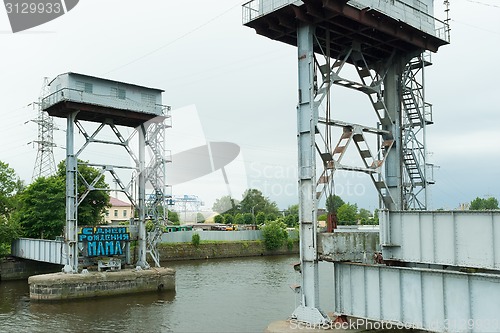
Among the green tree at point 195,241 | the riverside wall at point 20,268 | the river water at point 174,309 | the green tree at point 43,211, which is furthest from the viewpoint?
the green tree at point 195,241

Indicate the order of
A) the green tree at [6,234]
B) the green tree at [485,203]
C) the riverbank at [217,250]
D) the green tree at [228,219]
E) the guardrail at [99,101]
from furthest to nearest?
1. the green tree at [485,203]
2. the green tree at [228,219]
3. the riverbank at [217,250]
4. the green tree at [6,234]
5. the guardrail at [99,101]

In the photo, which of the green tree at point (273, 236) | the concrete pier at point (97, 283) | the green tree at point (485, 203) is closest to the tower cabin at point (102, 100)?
the concrete pier at point (97, 283)

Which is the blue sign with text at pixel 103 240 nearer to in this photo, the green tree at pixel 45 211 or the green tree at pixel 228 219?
the green tree at pixel 45 211

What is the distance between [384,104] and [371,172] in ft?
12.5

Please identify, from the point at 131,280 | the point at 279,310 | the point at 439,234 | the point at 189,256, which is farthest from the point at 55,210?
the point at 439,234

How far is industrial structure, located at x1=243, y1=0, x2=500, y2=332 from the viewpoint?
15625 millimetres

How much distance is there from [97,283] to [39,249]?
319 inches

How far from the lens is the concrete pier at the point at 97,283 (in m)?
30.0

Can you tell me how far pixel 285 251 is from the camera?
73000 mm

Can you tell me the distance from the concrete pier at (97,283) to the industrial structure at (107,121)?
1.52 m

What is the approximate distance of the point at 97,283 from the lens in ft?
103

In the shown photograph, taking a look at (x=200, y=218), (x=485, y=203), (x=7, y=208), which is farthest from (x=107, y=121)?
(x=485, y=203)

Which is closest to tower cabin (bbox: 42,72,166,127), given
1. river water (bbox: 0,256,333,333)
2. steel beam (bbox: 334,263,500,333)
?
river water (bbox: 0,256,333,333)

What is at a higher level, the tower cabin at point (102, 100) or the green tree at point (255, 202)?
the tower cabin at point (102, 100)
